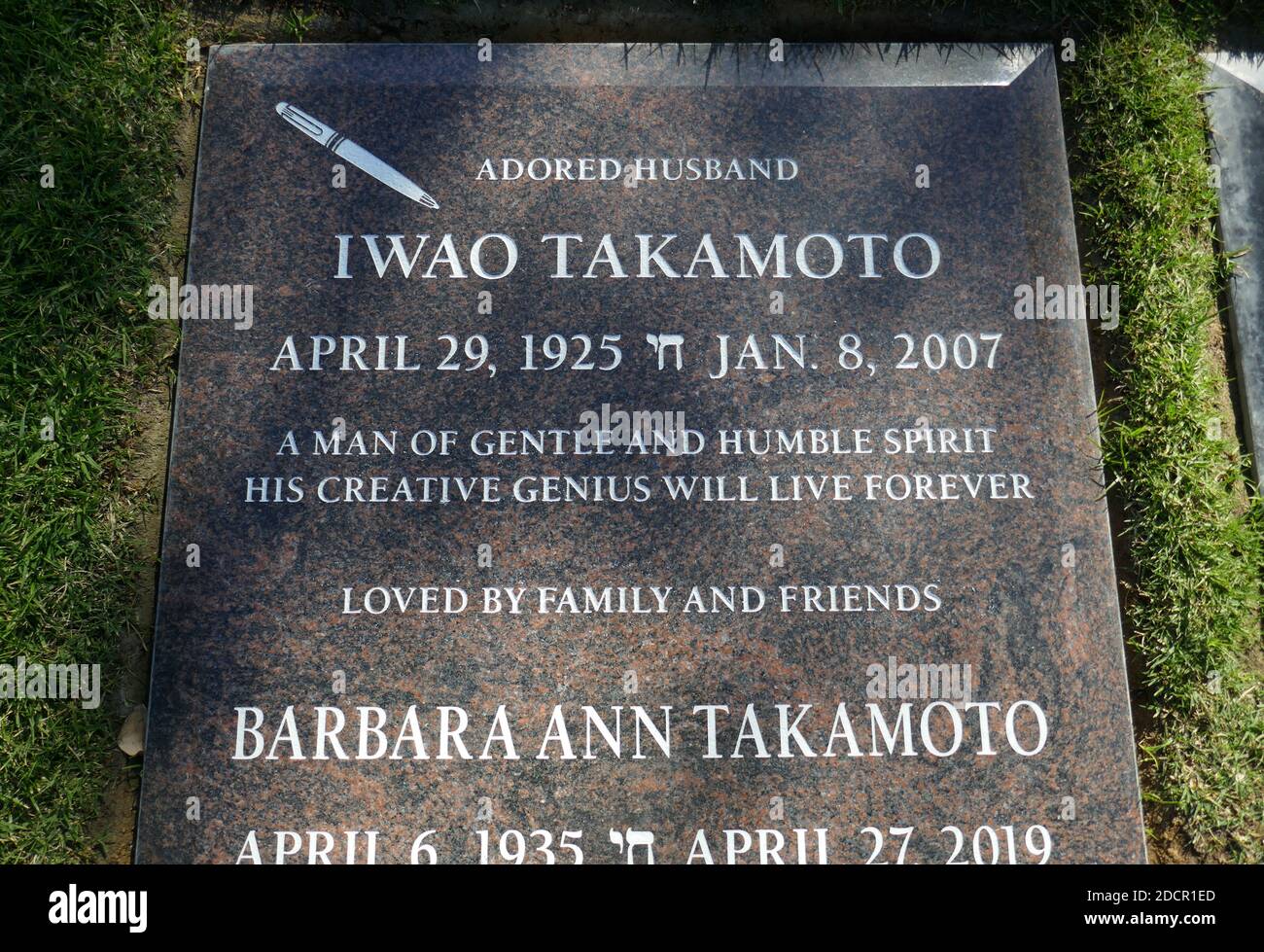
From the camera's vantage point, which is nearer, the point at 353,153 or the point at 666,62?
the point at 353,153

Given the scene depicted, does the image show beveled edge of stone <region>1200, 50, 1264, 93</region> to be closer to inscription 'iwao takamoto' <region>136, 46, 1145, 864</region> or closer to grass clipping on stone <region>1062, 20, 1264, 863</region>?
grass clipping on stone <region>1062, 20, 1264, 863</region>

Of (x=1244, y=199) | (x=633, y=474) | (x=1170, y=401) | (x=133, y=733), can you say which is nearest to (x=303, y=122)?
(x=633, y=474)

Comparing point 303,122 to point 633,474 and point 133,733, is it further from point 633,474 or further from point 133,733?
point 133,733

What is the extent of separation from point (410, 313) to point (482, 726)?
4.07 feet

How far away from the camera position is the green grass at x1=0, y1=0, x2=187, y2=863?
2656 millimetres

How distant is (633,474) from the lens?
2.68 metres

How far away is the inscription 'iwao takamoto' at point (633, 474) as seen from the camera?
2.53 metres

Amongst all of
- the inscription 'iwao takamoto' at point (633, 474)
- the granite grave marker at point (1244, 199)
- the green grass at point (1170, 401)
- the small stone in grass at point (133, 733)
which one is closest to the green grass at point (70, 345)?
the small stone in grass at point (133, 733)

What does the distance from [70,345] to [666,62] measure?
2.11 meters

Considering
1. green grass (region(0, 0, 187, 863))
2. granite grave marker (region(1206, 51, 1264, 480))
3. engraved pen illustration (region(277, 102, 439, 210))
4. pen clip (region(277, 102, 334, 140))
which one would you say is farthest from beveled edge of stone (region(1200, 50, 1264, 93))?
green grass (region(0, 0, 187, 863))

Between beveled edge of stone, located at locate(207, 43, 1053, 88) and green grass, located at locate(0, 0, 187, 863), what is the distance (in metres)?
0.42

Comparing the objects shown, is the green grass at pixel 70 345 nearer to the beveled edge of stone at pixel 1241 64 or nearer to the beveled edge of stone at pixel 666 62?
the beveled edge of stone at pixel 666 62
